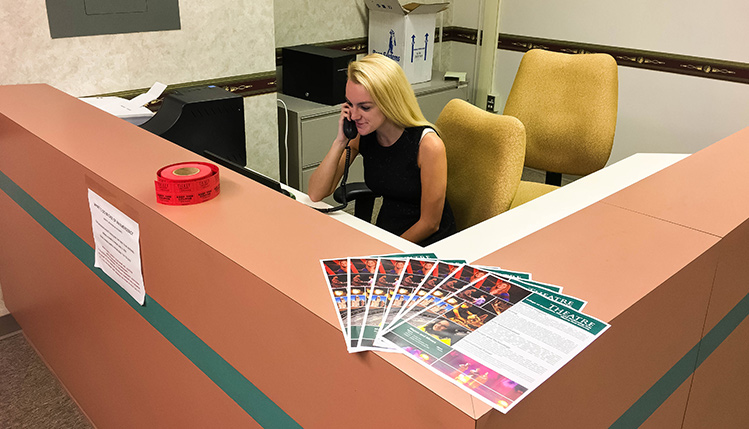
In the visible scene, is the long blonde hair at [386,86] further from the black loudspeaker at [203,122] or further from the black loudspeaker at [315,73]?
the black loudspeaker at [315,73]

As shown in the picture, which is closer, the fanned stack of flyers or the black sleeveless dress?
the fanned stack of flyers

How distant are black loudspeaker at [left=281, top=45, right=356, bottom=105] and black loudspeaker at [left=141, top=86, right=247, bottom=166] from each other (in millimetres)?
1144

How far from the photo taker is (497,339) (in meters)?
0.88

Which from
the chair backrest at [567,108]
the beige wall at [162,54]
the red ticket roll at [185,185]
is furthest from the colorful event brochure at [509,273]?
the beige wall at [162,54]

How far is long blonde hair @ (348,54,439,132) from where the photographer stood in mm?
2033

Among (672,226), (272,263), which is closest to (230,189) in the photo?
(272,263)

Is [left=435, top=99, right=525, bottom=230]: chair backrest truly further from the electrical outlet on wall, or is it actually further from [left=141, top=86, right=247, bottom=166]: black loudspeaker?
the electrical outlet on wall

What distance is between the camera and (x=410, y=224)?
2.25 metres

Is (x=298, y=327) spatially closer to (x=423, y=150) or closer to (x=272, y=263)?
(x=272, y=263)

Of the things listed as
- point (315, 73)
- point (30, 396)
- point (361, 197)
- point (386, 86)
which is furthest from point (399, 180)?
point (315, 73)

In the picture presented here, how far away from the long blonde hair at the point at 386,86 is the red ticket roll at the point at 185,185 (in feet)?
2.64

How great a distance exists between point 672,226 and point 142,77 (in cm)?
223

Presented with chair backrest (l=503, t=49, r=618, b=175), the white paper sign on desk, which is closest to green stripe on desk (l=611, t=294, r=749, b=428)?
the white paper sign on desk

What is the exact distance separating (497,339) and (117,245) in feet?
3.26
